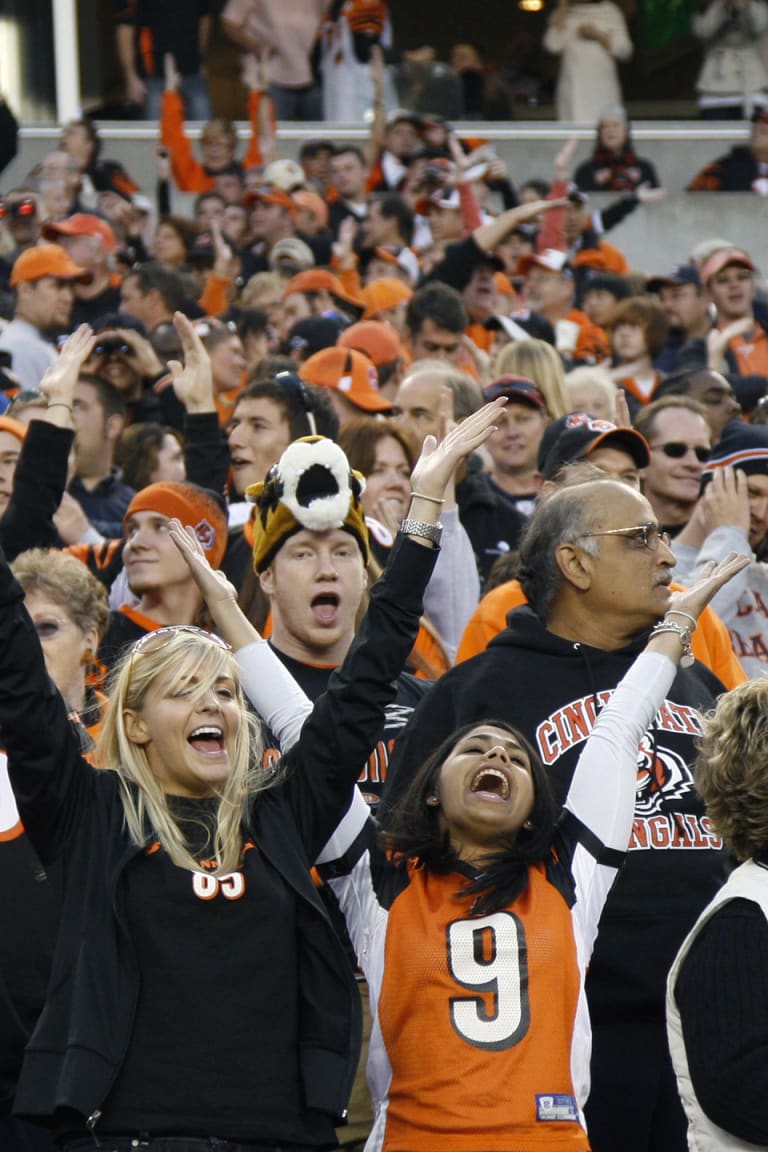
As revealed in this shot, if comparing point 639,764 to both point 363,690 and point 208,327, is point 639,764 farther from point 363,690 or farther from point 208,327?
point 208,327

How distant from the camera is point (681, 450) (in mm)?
6301

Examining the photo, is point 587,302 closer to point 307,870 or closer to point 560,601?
point 560,601

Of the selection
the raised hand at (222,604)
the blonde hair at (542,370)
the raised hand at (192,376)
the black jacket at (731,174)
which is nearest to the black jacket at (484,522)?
the raised hand at (192,376)

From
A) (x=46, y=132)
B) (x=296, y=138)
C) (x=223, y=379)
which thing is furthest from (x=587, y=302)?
(x=46, y=132)

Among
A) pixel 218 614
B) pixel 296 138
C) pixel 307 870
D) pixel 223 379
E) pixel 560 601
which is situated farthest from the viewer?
pixel 296 138

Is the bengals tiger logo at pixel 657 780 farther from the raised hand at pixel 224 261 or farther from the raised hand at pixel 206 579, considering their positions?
the raised hand at pixel 224 261

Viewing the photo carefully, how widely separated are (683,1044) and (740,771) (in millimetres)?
491

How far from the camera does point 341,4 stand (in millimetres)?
16953

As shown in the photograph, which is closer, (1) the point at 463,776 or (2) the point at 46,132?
(1) the point at 463,776

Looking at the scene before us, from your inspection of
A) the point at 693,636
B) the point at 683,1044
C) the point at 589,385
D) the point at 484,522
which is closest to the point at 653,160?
the point at 589,385

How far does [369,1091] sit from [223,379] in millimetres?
4557

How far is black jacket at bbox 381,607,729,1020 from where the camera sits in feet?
13.2

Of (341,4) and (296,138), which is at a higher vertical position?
(341,4)

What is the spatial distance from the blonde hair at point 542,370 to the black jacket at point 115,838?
153 inches
